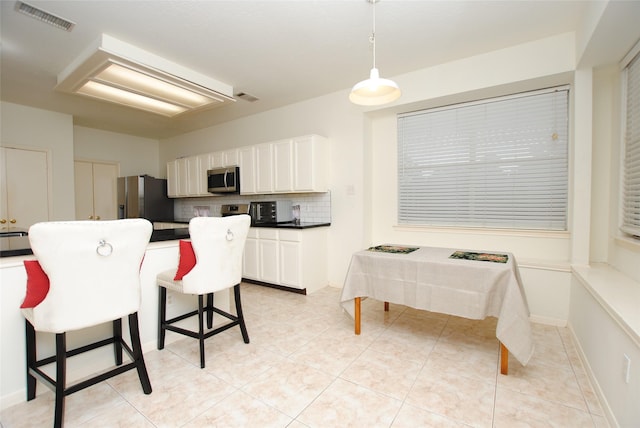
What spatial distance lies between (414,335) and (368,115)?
271 cm

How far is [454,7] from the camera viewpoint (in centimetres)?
230

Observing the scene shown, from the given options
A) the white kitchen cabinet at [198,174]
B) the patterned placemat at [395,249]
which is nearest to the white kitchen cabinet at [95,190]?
the white kitchen cabinet at [198,174]

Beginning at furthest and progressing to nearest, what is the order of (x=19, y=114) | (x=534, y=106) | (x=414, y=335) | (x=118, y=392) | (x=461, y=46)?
1. (x=19, y=114)
2. (x=534, y=106)
3. (x=461, y=46)
4. (x=414, y=335)
5. (x=118, y=392)

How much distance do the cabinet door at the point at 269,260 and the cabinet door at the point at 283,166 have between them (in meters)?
0.79

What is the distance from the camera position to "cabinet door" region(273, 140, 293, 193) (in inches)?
163

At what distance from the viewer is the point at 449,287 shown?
7.23 feet

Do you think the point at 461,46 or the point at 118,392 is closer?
the point at 118,392

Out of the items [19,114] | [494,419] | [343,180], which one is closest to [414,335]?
[494,419]

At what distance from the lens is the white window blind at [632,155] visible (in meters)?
2.24

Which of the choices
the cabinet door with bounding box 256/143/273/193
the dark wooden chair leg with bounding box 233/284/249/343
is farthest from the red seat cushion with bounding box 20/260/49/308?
the cabinet door with bounding box 256/143/273/193

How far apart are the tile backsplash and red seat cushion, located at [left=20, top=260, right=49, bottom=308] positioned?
3.13 meters

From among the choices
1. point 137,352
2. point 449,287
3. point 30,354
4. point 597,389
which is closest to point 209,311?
point 137,352

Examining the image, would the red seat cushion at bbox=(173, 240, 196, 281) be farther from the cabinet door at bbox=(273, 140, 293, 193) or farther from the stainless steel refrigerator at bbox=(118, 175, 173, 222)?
the stainless steel refrigerator at bbox=(118, 175, 173, 222)

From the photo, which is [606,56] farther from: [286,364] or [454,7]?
[286,364]
